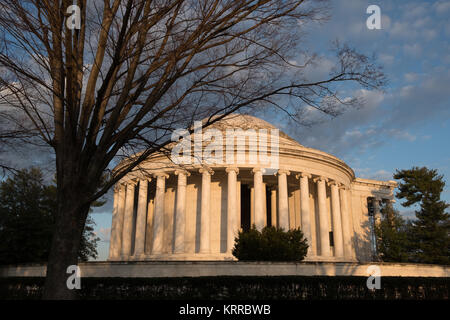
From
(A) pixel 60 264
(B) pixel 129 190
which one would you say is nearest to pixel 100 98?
(A) pixel 60 264

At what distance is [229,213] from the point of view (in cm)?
3975

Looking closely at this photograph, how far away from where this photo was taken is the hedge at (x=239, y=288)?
19.8 metres

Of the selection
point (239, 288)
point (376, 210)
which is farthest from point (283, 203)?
point (376, 210)

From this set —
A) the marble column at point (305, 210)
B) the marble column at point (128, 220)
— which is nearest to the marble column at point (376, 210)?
the marble column at point (305, 210)

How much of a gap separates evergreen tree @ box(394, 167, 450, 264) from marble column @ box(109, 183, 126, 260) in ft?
122

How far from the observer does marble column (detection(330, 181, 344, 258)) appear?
4638 centimetres

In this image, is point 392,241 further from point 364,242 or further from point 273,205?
point 273,205

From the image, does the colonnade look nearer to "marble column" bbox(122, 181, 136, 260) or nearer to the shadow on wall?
"marble column" bbox(122, 181, 136, 260)

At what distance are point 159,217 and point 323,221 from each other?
727 inches

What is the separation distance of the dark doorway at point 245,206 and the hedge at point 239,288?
25.5m

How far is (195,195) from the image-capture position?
46250 mm

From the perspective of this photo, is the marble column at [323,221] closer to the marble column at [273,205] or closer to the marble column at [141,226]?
the marble column at [273,205]

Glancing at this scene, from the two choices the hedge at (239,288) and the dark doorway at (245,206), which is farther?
the dark doorway at (245,206)
